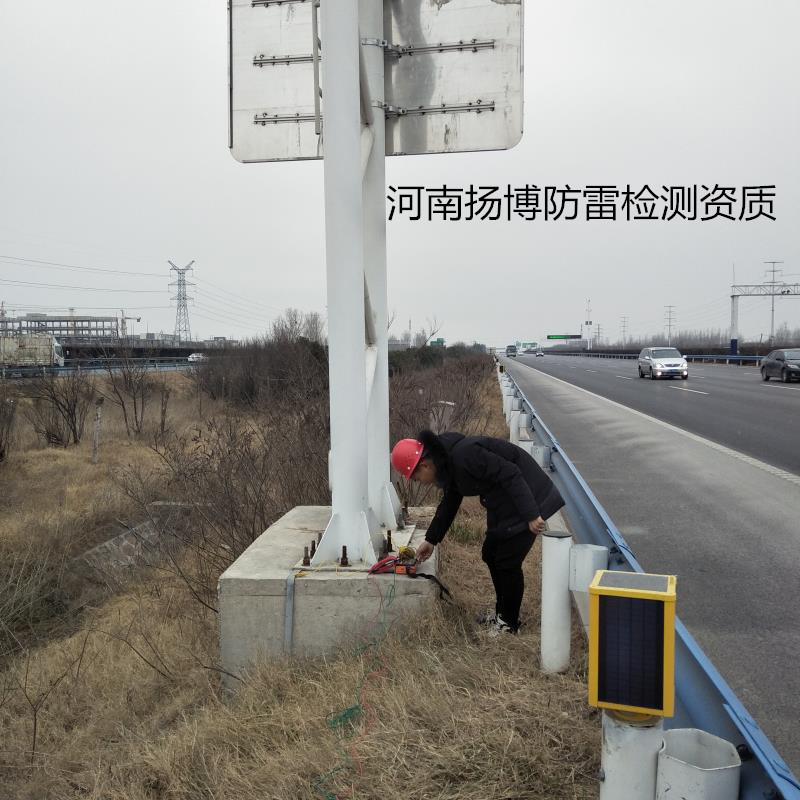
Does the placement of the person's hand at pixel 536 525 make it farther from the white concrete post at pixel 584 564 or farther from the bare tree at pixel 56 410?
the bare tree at pixel 56 410

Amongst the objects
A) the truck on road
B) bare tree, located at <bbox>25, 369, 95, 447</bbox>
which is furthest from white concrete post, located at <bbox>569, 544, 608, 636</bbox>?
the truck on road

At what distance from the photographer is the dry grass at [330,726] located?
271cm

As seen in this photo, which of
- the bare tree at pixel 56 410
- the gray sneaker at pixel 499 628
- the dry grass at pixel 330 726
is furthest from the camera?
the bare tree at pixel 56 410

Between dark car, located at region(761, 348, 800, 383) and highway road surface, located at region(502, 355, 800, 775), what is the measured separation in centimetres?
1070

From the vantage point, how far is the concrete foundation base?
13.4 feet

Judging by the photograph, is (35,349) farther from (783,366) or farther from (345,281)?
(345,281)

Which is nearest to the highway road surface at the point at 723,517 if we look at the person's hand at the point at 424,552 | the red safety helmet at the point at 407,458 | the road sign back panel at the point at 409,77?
the person's hand at the point at 424,552

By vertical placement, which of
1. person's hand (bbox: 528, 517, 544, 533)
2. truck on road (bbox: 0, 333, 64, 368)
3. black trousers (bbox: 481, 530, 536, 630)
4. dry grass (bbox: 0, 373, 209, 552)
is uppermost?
truck on road (bbox: 0, 333, 64, 368)

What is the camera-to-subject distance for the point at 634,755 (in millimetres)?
2104

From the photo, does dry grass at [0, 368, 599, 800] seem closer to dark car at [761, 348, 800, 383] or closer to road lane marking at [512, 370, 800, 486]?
road lane marking at [512, 370, 800, 486]

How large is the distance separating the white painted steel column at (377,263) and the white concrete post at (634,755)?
119 inches

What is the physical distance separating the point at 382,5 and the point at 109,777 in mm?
4901

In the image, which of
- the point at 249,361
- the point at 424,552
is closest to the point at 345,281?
the point at 424,552

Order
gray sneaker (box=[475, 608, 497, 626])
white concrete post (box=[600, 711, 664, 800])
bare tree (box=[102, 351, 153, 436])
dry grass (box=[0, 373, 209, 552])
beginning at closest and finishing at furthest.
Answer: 1. white concrete post (box=[600, 711, 664, 800])
2. gray sneaker (box=[475, 608, 497, 626])
3. dry grass (box=[0, 373, 209, 552])
4. bare tree (box=[102, 351, 153, 436])
